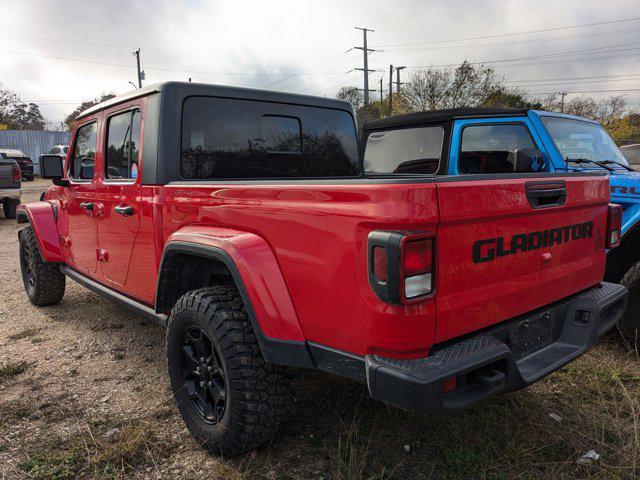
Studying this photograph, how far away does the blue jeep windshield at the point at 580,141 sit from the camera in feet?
14.2

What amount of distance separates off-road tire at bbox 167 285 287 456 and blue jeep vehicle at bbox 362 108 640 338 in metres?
2.13

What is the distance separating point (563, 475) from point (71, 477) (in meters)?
2.36

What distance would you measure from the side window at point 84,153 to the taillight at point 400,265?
2937 mm

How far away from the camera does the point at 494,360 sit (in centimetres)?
184

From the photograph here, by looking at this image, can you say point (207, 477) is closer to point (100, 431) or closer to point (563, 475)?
point (100, 431)

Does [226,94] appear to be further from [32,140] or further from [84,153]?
[32,140]

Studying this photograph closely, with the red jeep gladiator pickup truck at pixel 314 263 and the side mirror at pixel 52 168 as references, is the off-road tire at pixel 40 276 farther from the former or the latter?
the red jeep gladiator pickup truck at pixel 314 263

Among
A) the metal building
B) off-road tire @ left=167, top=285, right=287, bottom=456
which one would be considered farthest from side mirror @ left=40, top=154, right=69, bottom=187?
the metal building

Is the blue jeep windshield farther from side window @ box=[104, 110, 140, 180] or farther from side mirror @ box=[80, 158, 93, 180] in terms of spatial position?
side mirror @ box=[80, 158, 93, 180]

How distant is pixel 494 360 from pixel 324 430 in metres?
1.21

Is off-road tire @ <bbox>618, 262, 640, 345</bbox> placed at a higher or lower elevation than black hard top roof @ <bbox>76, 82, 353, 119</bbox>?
lower

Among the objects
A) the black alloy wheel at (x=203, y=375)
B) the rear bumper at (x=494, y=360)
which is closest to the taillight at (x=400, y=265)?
the rear bumper at (x=494, y=360)

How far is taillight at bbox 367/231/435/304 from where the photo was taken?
164 centimetres

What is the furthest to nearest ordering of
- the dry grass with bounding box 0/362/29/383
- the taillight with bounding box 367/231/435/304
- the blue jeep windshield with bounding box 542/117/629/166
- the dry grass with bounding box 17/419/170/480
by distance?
the blue jeep windshield with bounding box 542/117/629/166
the dry grass with bounding box 0/362/29/383
the dry grass with bounding box 17/419/170/480
the taillight with bounding box 367/231/435/304
